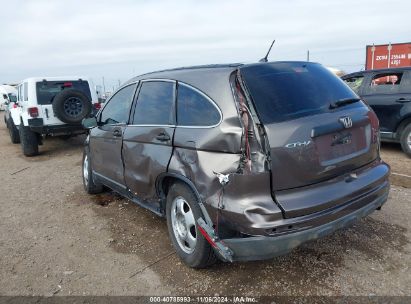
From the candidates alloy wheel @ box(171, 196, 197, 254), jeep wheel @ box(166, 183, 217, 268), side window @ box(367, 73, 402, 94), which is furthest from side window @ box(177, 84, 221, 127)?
side window @ box(367, 73, 402, 94)

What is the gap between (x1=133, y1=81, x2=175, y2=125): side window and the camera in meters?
3.41

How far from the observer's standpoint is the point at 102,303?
2.89 m

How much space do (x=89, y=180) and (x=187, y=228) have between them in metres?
2.67

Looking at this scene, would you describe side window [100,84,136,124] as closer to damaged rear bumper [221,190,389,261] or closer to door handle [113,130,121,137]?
door handle [113,130,121,137]

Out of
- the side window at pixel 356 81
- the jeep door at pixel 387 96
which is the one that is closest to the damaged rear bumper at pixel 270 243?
the jeep door at pixel 387 96

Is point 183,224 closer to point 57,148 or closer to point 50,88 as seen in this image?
point 50,88

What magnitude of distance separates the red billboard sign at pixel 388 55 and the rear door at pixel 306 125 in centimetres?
1662

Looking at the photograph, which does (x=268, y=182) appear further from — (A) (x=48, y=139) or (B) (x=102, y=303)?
(A) (x=48, y=139)

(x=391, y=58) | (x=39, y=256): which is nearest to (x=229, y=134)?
(x=39, y=256)

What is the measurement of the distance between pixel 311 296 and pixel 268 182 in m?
0.98

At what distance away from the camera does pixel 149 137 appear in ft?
11.6

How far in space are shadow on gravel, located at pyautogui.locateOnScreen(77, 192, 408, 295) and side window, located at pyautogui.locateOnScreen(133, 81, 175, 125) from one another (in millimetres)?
1244

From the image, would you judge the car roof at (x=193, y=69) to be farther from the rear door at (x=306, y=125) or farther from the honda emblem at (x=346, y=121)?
the honda emblem at (x=346, y=121)

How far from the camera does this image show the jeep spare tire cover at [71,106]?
330 inches
